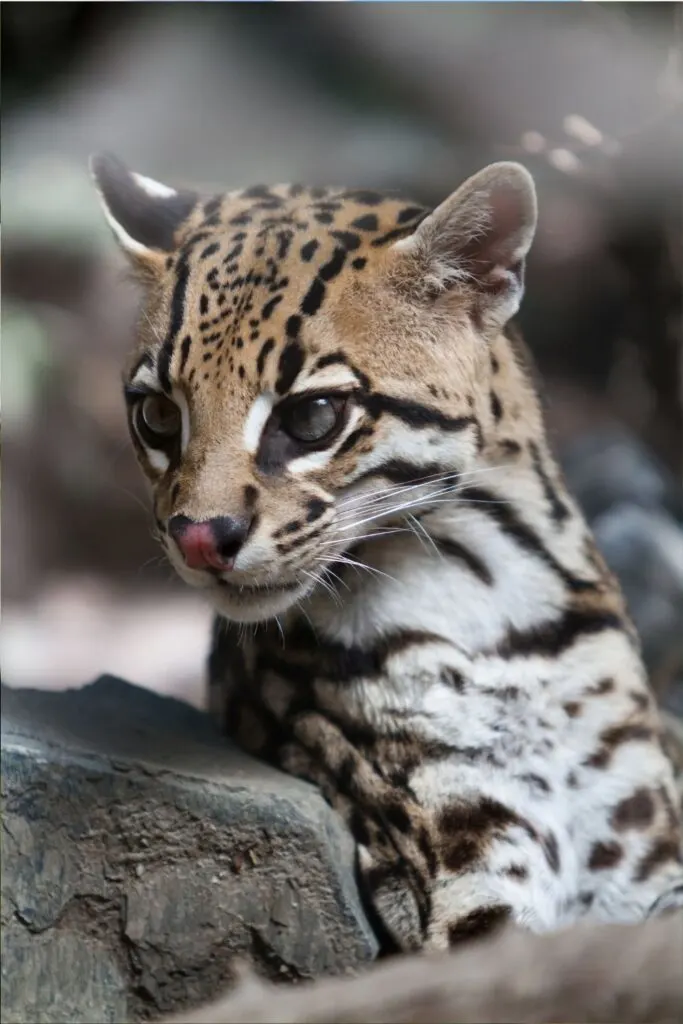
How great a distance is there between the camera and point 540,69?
63.7 inches

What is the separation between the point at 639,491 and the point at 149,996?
181 cm

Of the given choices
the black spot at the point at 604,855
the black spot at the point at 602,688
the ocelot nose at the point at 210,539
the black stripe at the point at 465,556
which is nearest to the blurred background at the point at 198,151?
the ocelot nose at the point at 210,539

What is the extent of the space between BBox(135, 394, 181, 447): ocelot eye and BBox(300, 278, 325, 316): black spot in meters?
0.25

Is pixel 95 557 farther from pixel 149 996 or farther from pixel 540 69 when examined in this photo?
pixel 540 69

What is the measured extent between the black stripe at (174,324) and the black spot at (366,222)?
266mm

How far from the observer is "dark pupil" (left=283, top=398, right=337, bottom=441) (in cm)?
164

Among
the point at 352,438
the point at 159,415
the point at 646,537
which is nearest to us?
the point at 352,438

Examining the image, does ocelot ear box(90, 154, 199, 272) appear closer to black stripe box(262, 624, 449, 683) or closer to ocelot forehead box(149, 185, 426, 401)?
ocelot forehead box(149, 185, 426, 401)

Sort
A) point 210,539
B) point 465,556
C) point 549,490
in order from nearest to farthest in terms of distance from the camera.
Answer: point 210,539 → point 465,556 → point 549,490

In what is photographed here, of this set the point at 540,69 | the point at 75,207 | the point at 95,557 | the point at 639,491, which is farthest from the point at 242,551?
the point at 639,491

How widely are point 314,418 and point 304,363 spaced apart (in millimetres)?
79

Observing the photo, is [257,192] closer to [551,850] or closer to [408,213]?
[408,213]

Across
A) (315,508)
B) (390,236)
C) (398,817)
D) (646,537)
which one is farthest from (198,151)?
(646,537)

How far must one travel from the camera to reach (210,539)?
1564mm
